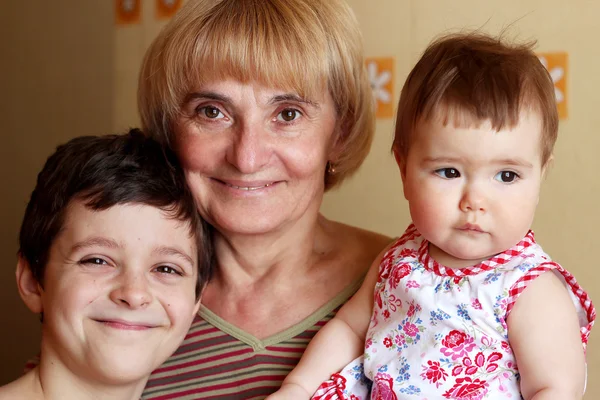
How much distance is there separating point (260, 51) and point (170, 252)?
462 millimetres

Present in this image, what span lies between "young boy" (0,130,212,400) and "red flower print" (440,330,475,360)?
58cm

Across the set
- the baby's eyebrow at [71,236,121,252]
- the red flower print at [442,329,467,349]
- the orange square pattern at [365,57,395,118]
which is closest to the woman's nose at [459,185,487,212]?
the red flower print at [442,329,467,349]

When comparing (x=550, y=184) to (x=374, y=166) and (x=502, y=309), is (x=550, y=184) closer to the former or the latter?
(x=374, y=166)

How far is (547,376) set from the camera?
4.17ft

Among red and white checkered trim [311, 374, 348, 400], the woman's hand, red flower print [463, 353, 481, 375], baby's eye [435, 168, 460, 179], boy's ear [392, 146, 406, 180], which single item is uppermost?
baby's eye [435, 168, 460, 179]

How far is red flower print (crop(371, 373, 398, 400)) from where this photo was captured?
1.42m

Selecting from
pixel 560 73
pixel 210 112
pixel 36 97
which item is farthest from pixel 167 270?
pixel 36 97

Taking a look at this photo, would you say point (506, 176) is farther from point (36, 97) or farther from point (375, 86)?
point (36, 97)

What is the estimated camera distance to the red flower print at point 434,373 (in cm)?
137

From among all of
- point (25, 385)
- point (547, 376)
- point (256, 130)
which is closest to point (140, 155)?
point (256, 130)

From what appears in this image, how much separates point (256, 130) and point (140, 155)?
265 millimetres

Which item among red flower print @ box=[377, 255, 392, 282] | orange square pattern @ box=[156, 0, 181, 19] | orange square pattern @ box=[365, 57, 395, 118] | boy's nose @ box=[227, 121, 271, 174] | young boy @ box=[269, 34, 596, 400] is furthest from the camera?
orange square pattern @ box=[156, 0, 181, 19]

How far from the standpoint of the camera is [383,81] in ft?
8.15

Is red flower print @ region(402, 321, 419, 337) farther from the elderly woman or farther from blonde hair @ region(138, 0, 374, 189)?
blonde hair @ region(138, 0, 374, 189)
